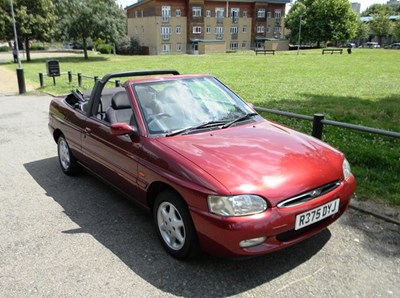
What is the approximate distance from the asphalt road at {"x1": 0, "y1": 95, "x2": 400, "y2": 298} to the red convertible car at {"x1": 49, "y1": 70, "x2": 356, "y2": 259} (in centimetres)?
30

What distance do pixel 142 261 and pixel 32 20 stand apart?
37.9 metres

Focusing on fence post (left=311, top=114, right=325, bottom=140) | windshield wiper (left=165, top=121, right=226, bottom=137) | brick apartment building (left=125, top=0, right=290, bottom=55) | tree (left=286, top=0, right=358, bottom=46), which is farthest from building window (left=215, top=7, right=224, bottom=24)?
windshield wiper (left=165, top=121, right=226, bottom=137)

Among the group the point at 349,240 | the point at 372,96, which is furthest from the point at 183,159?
the point at 372,96

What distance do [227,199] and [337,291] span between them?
3.80ft

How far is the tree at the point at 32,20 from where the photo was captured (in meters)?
34.6

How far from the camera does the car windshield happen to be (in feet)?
12.7

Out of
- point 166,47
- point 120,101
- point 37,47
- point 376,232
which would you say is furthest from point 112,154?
point 37,47

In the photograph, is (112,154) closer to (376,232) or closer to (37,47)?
(376,232)

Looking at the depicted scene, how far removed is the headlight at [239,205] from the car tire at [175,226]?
38 centimetres

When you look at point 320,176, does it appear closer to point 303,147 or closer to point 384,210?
point 303,147

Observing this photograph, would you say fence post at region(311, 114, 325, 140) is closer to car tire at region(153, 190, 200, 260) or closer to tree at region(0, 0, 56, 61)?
car tire at region(153, 190, 200, 260)

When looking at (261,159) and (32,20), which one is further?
(32,20)

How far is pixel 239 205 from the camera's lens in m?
2.84

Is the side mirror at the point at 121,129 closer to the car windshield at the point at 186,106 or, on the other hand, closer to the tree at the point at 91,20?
the car windshield at the point at 186,106
